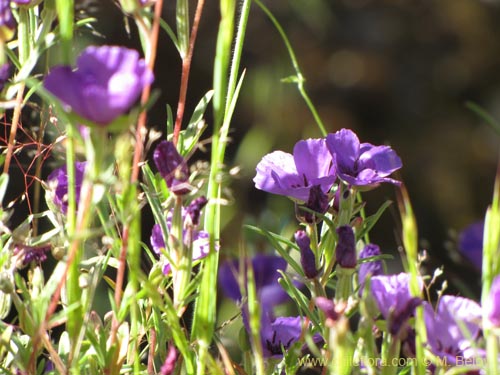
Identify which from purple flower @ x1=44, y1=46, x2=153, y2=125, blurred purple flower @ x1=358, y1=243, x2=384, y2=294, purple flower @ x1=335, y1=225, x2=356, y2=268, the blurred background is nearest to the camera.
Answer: purple flower @ x1=44, y1=46, x2=153, y2=125

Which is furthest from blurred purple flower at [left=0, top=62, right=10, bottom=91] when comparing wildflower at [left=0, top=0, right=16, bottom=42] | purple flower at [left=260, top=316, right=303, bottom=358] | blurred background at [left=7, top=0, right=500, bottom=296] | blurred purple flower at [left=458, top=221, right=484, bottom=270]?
blurred background at [left=7, top=0, right=500, bottom=296]

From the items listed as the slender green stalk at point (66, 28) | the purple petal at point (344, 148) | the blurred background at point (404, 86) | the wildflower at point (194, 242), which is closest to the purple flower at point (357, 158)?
the purple petal at point (344, 148)

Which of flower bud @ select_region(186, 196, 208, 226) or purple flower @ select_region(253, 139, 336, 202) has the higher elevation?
flower bud @ select_region(186, 196, 208, 226)

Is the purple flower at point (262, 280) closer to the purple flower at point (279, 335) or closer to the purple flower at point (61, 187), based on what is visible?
the purple flower at point (279, 335)

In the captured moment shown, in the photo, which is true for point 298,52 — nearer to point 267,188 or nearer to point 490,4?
point 490,4

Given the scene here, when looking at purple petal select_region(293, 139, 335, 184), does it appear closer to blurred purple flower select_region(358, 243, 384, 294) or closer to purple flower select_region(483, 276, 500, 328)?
blurred purple flower select_region(358, 243, 384, 294)

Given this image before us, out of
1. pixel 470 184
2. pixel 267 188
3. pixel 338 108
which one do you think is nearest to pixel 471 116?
pixel 470 184

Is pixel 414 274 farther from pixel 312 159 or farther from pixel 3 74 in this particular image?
pixel 3 74
